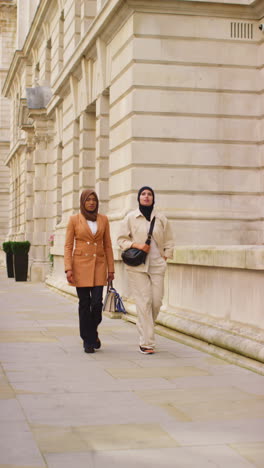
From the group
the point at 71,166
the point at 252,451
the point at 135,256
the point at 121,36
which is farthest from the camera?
the point at 71,166

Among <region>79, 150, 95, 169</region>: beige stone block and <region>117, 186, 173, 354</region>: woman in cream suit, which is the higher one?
<region>79, 150, 95, 169</region>: beige stone block

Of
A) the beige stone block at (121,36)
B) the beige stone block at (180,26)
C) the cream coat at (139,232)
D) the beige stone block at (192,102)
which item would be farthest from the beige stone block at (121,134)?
the cream coat at (139,232)

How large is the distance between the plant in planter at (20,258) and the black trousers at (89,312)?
17.1 meters

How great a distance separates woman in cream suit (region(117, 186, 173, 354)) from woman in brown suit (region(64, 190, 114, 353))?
1.18 ft

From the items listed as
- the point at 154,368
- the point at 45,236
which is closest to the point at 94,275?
the point at 154,368

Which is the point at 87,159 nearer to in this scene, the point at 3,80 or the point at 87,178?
the point at 87,178

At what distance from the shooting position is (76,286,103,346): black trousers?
8555mm

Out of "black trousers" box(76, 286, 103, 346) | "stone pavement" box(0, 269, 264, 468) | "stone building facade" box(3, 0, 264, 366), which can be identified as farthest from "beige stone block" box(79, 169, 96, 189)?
"black trousers" box(76, 286, 103, 346)

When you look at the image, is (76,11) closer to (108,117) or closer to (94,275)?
(108,117)

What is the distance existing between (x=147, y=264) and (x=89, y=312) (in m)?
0.88

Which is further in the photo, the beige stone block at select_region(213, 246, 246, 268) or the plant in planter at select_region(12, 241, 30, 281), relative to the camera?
the plant in planter at select_region(12, 241, 30, 281)

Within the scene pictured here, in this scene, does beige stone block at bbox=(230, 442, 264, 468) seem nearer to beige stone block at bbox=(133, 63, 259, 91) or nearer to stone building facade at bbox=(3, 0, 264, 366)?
stone building facade at bbox=(3, 0, 264, 366)

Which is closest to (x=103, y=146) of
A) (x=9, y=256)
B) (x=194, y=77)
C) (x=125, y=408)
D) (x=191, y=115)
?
(x=191, y=115)

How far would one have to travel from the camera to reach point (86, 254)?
8680 millimetres
